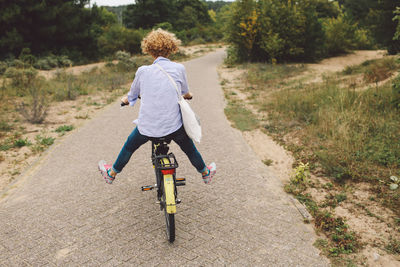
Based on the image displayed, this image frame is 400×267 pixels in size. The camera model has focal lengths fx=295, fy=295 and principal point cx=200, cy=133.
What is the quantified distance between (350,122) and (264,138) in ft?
5.82

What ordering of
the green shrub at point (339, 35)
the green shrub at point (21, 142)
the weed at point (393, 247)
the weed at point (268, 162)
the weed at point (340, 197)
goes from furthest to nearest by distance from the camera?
the green shrub at point (339, 35) → the green shrub at point (21, 142) → the weed at point (268, 162) → the weed at point (340, 197) → the weed at point (393, 247)

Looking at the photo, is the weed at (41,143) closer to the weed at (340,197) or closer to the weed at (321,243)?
the weed at (321,243)

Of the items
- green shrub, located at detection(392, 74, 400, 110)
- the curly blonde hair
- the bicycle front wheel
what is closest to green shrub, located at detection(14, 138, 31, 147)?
the curly blonde hair

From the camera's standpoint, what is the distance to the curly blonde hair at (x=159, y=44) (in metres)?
3.01

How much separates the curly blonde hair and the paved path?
1923 mm

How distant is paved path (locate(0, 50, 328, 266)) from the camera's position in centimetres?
289

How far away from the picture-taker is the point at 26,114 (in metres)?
7.52

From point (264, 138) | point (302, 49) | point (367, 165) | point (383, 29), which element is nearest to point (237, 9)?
point (302, 49)

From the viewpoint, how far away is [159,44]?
300cm

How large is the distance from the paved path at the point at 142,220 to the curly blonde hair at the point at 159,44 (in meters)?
1.92

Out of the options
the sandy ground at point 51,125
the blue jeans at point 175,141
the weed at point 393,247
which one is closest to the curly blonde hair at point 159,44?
the blue jeans at point 175,141

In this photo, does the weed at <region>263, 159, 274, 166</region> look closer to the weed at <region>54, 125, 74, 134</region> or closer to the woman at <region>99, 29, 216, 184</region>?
the woman at <region>99, 29, 216, 184</region>

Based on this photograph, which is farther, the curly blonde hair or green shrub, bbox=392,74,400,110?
green shrub, bbox=392,74,400,110

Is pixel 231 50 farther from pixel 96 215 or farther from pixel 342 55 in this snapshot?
pixel 96 215
